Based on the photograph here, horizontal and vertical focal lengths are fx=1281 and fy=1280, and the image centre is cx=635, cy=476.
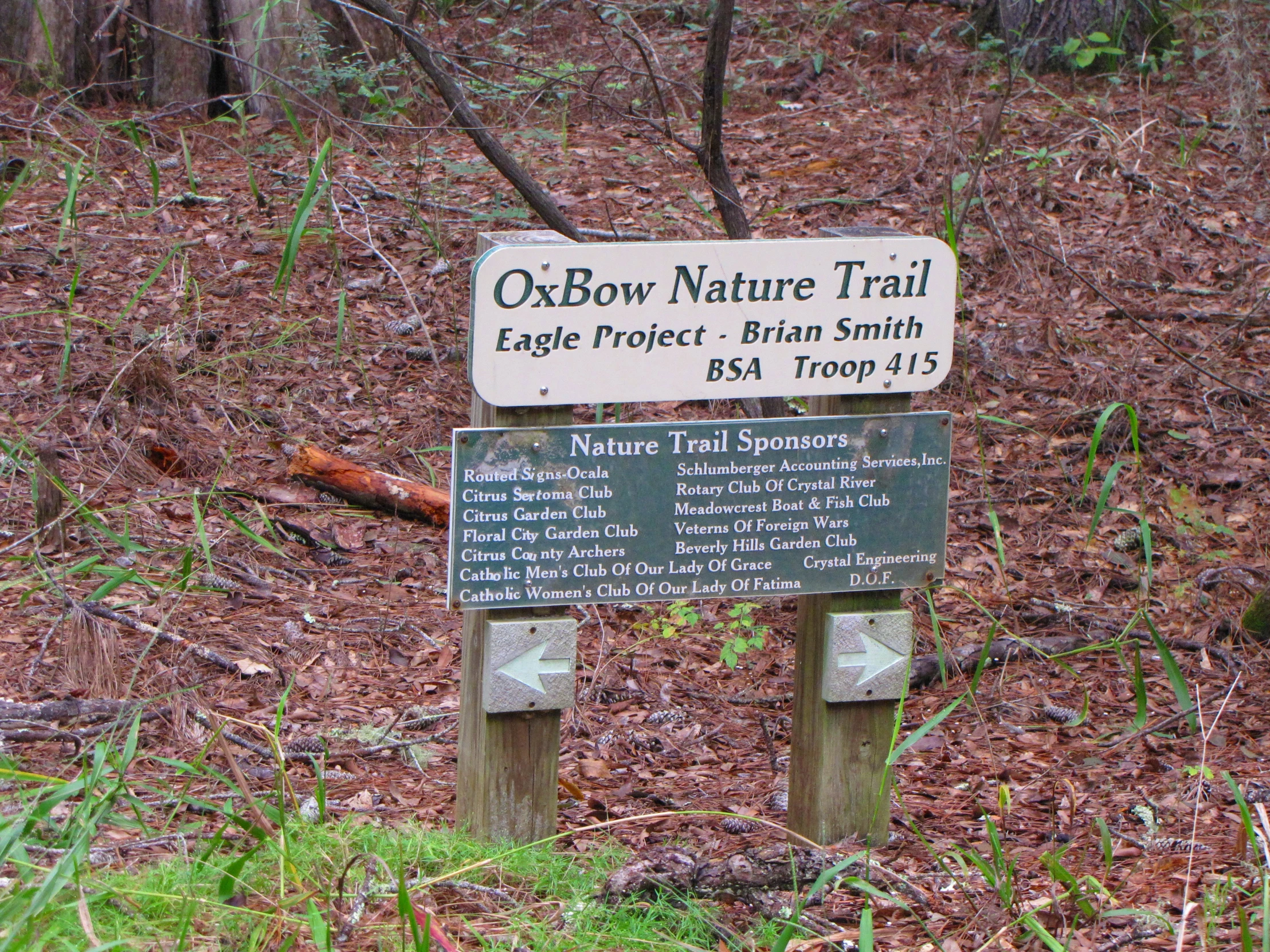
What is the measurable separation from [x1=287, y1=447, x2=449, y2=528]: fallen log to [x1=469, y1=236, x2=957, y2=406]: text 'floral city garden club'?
2.35m

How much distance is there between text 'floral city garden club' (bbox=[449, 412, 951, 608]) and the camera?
8.90 feet

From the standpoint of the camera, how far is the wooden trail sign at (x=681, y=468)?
106 inches

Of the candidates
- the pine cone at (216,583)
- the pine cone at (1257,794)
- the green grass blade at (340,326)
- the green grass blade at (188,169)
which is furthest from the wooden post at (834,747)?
the green grass blade at (188,169)

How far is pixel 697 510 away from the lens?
9.30ft

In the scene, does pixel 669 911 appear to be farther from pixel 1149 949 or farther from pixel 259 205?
pixel 259 205

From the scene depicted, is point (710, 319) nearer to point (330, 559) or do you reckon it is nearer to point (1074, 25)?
point (330, 559)

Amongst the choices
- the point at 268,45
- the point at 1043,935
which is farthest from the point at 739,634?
the point at 268,45

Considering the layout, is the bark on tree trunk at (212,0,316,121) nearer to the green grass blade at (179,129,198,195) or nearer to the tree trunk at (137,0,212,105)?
the tree trunk at (137,0,212,105)

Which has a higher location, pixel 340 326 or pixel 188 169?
pixel 188 169

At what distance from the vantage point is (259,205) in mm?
6668

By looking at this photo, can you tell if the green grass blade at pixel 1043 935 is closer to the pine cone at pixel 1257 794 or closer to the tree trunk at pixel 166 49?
the pine cone at pixel 1257 794

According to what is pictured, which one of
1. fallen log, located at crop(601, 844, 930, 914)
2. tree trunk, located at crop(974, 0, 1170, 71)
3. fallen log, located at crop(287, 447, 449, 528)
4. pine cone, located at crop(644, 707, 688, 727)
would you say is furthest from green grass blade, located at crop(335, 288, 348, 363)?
tree trunk, located at crop(974, 0, 1170, 71)

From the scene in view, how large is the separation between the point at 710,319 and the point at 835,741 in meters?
1.06

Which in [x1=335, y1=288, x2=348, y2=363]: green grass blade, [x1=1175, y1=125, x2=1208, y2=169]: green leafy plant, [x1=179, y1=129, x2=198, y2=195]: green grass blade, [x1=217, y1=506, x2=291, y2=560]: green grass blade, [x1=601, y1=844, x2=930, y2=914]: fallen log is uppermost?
[x1=1175, y1=125, x2=1208, y2=169]: green leafy plant
